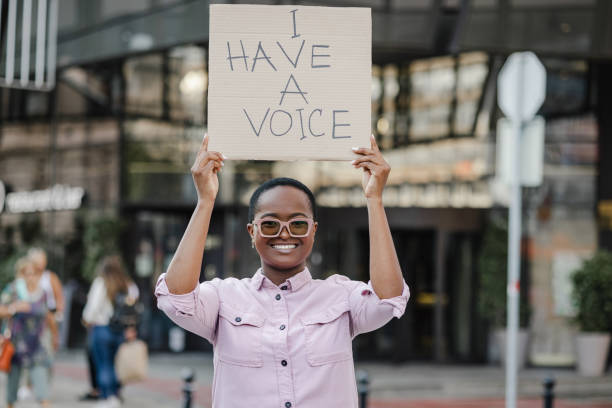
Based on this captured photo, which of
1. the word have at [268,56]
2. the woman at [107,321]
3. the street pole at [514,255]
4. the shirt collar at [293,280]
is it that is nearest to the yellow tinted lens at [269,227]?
the shirt collar at [293,280]

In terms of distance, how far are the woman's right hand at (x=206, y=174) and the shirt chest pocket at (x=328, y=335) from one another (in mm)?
507

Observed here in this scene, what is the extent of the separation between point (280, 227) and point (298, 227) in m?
0.06

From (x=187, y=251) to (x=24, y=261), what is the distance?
23.2ft

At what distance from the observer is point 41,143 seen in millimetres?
17766

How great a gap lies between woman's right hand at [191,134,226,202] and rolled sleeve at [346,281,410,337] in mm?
578

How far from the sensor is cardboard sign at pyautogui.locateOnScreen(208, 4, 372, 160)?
3000mm

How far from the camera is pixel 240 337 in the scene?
279 centimetres

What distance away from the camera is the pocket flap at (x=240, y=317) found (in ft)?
9.21

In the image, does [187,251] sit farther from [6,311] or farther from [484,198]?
[484,198]

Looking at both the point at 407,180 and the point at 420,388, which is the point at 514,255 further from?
the point at 407,180

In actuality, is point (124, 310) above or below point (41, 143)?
below

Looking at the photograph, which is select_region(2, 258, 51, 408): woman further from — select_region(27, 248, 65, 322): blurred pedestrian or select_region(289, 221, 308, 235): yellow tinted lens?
select_region(289, 221, 308, 235): yellow tinted lens

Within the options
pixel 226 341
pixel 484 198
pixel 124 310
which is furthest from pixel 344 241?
pixel 226 341

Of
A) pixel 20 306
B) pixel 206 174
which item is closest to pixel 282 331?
pixel 206 174
